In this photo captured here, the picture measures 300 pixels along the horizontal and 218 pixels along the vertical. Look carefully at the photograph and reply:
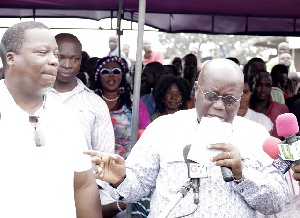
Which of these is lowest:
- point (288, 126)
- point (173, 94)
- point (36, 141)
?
point (173, 94)

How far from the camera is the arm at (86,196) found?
3.11 m

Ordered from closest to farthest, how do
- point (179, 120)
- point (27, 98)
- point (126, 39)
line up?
1. point (27, 98)
2. point (179, 120)
3. point (126, 39)

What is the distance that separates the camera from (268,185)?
3.06 meters

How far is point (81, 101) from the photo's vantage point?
5.04 m

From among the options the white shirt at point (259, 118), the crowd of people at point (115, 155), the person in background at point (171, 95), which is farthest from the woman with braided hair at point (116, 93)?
A: the crowd of people at point (115, 155)

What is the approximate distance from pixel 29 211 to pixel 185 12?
7906mm

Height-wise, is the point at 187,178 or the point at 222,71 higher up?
the point at 222,71

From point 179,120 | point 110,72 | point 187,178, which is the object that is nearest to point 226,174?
point 187,178

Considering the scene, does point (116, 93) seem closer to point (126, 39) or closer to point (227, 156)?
point (227, 156)

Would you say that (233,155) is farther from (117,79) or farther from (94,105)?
(117,79)

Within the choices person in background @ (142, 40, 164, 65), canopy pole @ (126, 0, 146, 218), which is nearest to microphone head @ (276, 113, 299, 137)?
canopy pole @ (126, 0, 146, 218)

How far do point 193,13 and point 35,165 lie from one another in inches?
315

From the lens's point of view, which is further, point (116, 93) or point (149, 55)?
point (149, 55)

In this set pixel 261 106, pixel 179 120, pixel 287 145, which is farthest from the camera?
pixel 261 106
